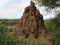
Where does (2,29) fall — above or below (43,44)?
above

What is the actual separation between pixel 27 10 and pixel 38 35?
2684mm

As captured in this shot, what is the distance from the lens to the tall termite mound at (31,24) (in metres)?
27.3

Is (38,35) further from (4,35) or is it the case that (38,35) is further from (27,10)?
(4,35)

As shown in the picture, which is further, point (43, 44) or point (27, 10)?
point (27, 10)

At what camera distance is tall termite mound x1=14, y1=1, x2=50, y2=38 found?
1075 inches

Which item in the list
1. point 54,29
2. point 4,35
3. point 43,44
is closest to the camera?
point 4,35

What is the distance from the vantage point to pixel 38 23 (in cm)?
2772

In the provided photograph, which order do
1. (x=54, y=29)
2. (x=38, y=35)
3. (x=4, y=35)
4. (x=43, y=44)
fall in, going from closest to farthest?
(x=4, y=35)
(x=43, y=44)
(x=38, y=35)
(x=54, y=29)

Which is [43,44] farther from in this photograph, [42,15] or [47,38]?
[42,15]

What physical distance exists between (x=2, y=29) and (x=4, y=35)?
0.64 meters

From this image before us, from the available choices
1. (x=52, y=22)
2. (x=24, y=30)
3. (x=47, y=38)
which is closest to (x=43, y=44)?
(x=47, y=38)

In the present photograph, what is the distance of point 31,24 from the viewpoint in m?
27.6

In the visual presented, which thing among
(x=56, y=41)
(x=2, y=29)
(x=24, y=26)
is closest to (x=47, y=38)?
(x=56, y=41)

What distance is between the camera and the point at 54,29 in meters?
29.9
